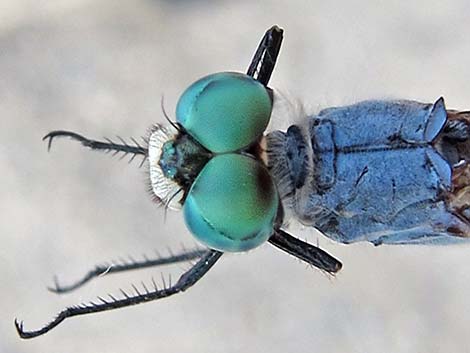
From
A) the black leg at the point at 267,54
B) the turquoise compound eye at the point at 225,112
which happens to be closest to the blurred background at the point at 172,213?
the black leg at the point at 267,54

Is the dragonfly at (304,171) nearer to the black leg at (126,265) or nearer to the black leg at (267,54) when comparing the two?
the black leg at (267,54)

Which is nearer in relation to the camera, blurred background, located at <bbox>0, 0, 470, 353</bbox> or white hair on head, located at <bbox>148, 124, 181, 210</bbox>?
white hair on head, located at <bbox>148, 124, 181, 210</bbox>

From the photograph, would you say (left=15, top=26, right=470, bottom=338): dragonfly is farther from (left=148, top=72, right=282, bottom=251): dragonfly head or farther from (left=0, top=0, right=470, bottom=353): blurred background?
(left=0, top=0, right=470, bottom=353): blurred background

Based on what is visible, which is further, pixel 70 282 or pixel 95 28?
pixel 95 28

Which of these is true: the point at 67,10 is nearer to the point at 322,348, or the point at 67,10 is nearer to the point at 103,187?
the point at 103,187

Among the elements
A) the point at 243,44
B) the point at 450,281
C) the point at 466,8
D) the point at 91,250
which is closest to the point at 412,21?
the point at 466,8

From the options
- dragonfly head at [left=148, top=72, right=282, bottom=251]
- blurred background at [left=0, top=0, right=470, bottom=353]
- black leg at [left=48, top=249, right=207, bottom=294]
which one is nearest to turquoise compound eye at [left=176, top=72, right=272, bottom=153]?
dragonfly head at [left=148, top=72, right=282, bottom=251]
